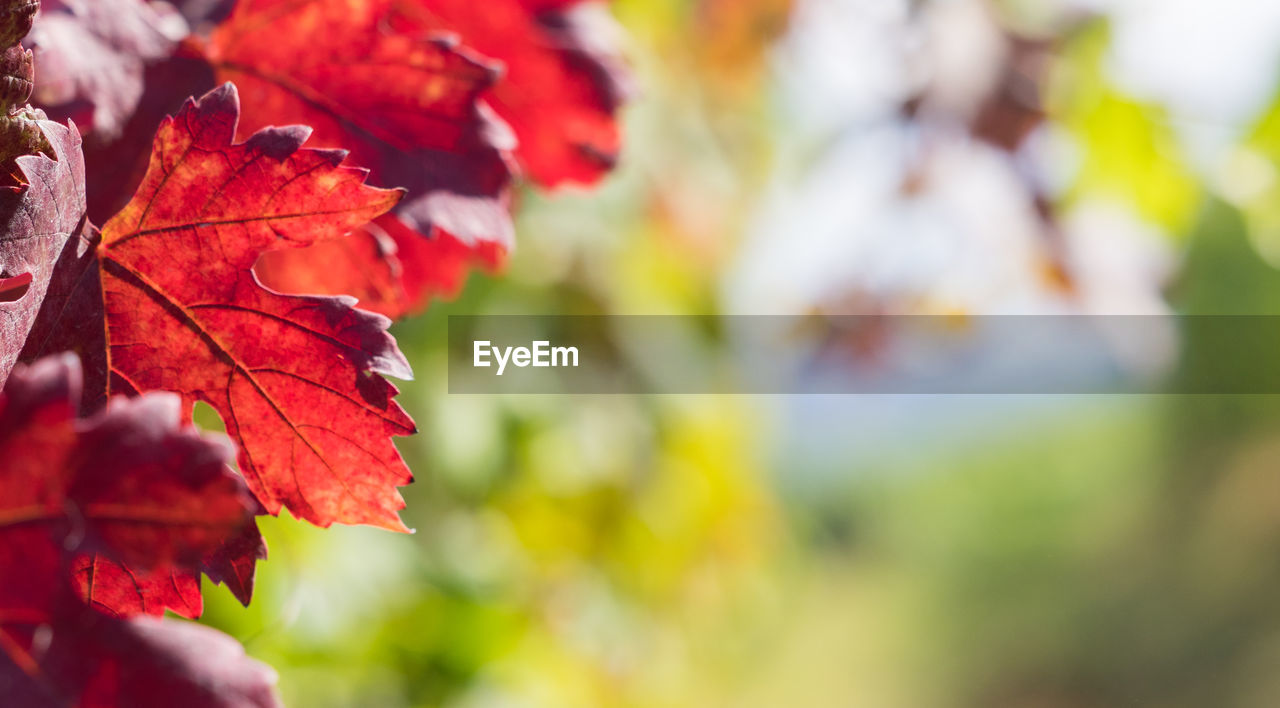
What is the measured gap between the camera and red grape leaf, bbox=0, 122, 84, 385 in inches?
8.0

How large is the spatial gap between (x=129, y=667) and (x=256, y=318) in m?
0.09

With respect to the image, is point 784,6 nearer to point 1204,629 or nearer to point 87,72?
point 87,72

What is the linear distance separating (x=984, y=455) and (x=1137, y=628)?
8.09 ft

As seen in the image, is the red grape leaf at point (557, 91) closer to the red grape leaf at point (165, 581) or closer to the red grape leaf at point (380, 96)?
the red grape leaf at point (380, 96)

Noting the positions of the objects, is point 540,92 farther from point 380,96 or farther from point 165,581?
point 165,581

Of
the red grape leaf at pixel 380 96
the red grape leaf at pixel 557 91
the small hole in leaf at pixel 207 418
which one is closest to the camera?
the red grape leaf at pixel 380 96

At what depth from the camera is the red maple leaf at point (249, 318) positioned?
0.23m

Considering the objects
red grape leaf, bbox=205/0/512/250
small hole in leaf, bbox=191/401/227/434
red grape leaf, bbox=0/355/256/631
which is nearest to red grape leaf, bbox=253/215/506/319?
red grape leaf, bbox=205/0/512/250

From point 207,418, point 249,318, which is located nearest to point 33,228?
point 249,318

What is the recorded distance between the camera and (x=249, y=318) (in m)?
0.23

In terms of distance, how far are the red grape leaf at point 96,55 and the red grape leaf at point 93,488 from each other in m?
0.13

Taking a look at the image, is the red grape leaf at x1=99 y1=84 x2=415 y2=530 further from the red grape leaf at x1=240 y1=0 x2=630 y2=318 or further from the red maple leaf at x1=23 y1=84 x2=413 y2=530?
the red grape leaf at x1=240 y1=0 x2=630 y2=318

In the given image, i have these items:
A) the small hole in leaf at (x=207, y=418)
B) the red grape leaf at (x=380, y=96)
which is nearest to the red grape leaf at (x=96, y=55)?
the red grape leaf at (x=380, y=96)

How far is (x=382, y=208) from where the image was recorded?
0.24 metres
